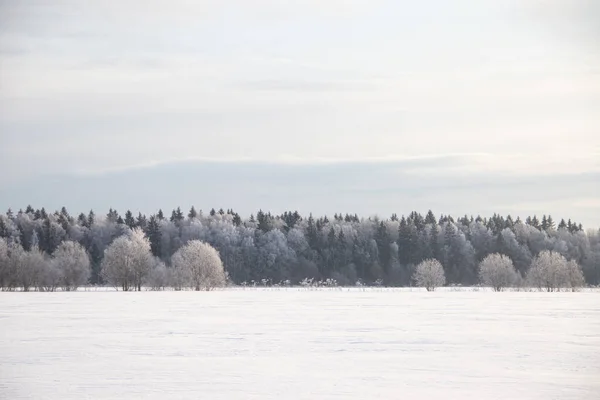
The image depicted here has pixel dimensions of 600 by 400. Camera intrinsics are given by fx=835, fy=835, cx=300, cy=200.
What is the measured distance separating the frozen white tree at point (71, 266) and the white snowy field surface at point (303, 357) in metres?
47.7

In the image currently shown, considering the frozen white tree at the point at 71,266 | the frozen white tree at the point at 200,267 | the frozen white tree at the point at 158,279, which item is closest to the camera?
the frozen white tree at the point at 200,267

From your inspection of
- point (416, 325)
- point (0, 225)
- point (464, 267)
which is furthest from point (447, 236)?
point (416, 325)

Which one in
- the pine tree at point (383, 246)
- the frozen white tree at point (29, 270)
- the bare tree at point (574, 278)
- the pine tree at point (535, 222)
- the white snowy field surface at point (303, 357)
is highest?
the pine tree at point (535, 222)

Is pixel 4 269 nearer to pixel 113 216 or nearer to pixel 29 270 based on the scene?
pixel 29 270

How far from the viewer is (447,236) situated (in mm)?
110812

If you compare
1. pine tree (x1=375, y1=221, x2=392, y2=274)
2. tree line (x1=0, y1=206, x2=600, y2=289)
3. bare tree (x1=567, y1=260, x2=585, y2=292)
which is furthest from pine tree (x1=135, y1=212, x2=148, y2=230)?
bare tree (x1=567, y1=260, x2=585, y2=292)

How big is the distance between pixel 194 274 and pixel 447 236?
47.4 m

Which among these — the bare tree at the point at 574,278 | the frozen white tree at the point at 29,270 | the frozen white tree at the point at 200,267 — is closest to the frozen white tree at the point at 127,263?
the frozen white tree at the point at 200,267

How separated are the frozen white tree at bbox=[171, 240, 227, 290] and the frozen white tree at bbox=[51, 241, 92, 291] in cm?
1200

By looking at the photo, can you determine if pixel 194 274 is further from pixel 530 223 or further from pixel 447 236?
pixel 530 223

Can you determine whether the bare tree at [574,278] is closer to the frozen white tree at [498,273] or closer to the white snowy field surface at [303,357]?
the frozen white tree at [498,273]

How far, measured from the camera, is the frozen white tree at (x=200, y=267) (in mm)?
72500

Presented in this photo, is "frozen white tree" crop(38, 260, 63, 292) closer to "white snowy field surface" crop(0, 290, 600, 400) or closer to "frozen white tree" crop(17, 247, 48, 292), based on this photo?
"frozen white tree" crop(17, 247, 48, 292)

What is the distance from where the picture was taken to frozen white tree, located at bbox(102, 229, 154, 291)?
75.8 metres
